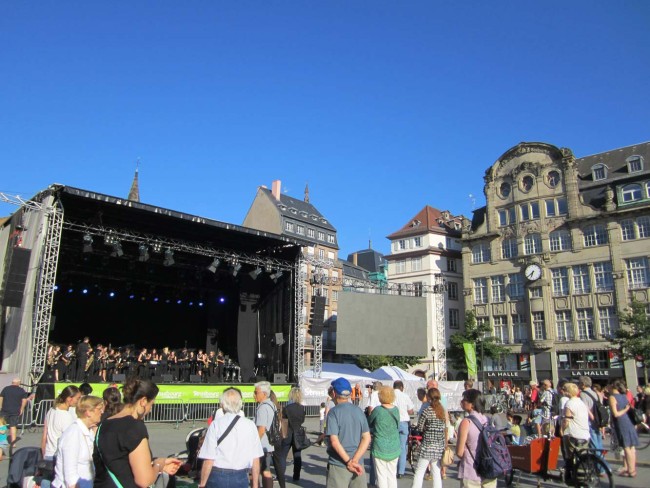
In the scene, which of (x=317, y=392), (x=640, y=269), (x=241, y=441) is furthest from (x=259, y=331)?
(x=640, y=269)

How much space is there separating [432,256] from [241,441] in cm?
5073

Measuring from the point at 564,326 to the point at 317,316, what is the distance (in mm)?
25399

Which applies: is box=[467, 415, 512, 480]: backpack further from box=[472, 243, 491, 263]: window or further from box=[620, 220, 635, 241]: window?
box=[472, 243, 491, 263]: window

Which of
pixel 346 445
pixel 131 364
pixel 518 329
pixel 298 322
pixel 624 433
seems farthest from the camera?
pixel 518 329

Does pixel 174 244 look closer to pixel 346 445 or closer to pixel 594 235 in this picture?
pixel 346 445

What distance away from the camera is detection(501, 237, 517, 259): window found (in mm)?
46844

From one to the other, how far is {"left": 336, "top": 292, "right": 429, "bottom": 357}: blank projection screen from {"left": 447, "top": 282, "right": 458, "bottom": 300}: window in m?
22.1

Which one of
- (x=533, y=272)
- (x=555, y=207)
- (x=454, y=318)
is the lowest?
(x=454, y=318)

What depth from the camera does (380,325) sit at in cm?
3078

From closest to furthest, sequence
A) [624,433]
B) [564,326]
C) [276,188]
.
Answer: [624,433] → [564,326] → [276,188]

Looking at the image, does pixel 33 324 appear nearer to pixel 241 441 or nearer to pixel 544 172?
pixel 241 441

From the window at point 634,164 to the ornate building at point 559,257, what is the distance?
7cm

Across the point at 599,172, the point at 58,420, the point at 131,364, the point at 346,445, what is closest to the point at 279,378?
the point at 131,364

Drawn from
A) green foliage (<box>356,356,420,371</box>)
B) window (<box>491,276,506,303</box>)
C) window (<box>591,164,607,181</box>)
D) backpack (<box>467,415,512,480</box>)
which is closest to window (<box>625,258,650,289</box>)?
window (<box>591,164,607,181</box>)
